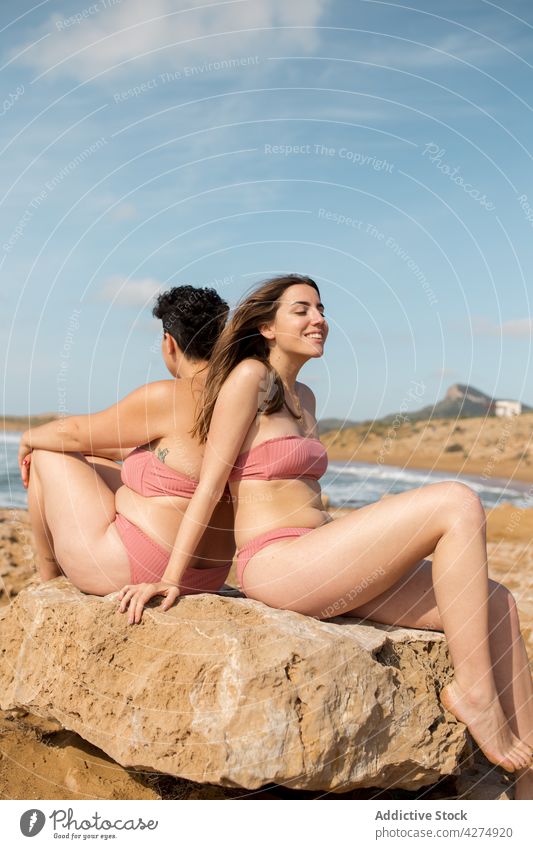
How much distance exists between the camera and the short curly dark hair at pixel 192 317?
13.6 feet

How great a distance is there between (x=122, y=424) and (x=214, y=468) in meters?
0.61

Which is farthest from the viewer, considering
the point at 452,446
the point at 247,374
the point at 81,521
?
the point at 452,446

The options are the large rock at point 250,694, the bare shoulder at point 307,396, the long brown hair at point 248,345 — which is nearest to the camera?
the large rock at point 250,694

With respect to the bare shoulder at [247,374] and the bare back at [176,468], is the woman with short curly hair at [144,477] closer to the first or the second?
the bare back at [176,468]

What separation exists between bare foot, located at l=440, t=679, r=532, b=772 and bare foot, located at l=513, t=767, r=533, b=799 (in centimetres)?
Result: 9

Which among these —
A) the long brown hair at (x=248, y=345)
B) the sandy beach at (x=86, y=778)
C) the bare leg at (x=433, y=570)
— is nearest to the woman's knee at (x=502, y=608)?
the bare leg at (x=433, y=570)

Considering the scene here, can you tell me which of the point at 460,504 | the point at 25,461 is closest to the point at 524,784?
the point at 460,504

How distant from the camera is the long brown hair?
400 centimetres

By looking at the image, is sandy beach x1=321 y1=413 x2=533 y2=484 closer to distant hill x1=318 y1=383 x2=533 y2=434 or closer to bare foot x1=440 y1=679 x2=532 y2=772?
distant hill x1=318 y1=383 x2=533 y2=434

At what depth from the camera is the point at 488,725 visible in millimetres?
3623

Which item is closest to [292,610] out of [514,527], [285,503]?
[285,503]

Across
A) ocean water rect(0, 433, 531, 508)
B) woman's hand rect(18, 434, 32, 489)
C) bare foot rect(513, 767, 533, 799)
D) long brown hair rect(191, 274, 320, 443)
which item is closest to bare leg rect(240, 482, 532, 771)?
bare foot rect(513, 767, 533, 799)

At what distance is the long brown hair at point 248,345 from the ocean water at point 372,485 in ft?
34.6

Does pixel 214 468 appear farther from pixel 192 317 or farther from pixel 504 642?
pixel 504 642
